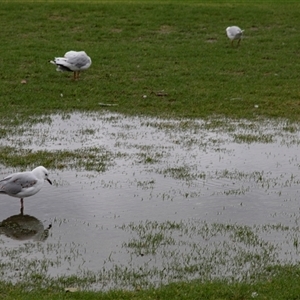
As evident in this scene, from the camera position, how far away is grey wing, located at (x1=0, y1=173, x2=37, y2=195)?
10055 mm

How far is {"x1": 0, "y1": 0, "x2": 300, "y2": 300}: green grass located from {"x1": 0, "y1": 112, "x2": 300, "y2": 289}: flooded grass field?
32cm

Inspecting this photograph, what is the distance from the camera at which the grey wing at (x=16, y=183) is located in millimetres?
10055

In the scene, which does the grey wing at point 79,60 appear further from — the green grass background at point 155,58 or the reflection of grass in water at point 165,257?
the reflection of grass in water at point 165,257

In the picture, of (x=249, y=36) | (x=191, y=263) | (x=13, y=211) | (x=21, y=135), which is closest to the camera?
(x=191, y=263)

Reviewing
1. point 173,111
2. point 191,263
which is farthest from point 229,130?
point 191,263

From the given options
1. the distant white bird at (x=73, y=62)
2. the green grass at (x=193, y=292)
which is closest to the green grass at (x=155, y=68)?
the green grass at (x=193, y=292)

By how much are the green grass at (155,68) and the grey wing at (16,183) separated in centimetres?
192

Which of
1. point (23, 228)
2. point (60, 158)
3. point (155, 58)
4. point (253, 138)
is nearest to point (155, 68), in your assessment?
point (155, 58)

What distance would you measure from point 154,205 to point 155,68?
33.3 feet

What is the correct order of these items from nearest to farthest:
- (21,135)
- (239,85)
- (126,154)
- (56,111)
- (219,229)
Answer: (219,229)
(126,154)
(21,135)
(56,111)
(239,85)

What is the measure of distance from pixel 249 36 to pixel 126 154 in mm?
12742

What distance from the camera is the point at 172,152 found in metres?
13.3

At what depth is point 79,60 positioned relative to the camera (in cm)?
1836

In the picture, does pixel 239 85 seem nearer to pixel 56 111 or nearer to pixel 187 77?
pixel 187 77
